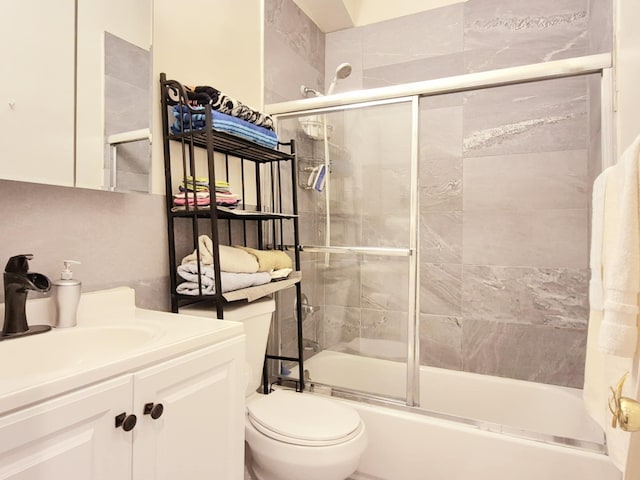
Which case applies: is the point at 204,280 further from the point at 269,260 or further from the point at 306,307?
the point at 306,307

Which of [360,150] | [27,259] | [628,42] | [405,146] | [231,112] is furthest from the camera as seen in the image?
[360,150]

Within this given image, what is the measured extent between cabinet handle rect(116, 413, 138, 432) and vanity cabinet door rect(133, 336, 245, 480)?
0.02 metres

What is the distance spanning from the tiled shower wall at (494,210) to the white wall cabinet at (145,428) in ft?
3.44

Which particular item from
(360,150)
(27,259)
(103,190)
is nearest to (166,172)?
(103,190)

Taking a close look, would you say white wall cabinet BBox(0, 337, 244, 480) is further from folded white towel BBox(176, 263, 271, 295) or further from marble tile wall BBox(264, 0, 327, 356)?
marble tile wall BBox(264, 0, 327, 356)

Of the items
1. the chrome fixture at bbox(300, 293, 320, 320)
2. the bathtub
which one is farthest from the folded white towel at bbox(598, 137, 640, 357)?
the chrome fixture at bbox(300, 293, 320, 320)

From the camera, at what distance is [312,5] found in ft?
7.97

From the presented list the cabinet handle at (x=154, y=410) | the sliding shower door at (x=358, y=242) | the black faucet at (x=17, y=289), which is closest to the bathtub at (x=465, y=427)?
the sliding shower door at (x=358, y=242)

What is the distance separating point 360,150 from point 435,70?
935mm

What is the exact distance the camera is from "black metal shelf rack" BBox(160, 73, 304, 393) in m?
1.40

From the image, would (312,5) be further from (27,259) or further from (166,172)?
(27,259)

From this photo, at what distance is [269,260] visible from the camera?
1.68 metres

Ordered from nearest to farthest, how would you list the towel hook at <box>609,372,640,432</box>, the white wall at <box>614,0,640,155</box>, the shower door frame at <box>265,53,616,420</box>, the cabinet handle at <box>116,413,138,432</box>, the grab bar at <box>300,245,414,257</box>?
the towel hook at <box>609,372,640,432</box> → the cabinet handle at <box>116,413,138,432</box> → the white wall at <box>614,0,640,155</box> → the shower door frame at <box>265,53,616,420</box> → the grab bar at <box>300,245,414,257</box>

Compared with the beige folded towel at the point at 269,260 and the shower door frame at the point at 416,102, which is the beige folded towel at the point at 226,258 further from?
the shower door frame at the point at 416,102
